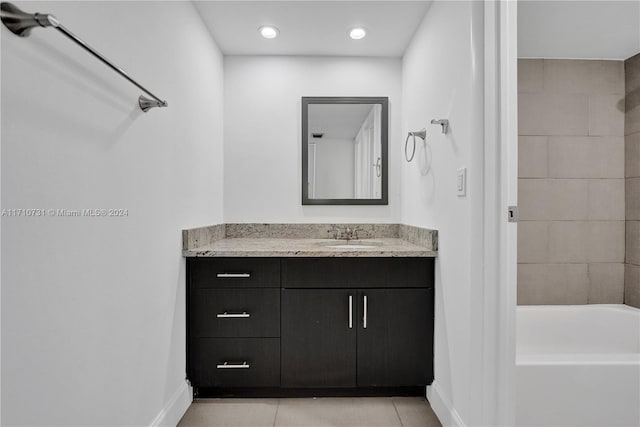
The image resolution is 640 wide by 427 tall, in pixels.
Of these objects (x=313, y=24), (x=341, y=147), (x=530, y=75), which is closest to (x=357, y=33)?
(x=313, y=24)

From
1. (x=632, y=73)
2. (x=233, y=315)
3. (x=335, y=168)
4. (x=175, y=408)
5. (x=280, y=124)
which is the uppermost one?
(x=632, y=73)

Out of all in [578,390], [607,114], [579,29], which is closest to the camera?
[578,390]

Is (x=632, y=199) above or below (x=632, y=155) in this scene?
below

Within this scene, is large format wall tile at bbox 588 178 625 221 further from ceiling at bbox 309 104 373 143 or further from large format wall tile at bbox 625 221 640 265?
ceiling at bbox 309 104 373 143

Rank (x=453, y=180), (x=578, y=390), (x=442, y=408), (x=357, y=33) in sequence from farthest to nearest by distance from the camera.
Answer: (x=357, y=33) → (x=442, y=408) → (x=453, y=180) → (x=578, y=390)

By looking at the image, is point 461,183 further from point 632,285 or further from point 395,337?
point 632,285

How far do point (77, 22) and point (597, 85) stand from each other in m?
2.97

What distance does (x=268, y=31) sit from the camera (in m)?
2.27

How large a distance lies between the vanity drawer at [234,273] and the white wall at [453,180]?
0.91 m

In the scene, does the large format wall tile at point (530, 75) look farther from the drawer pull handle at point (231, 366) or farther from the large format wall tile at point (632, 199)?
the drawer pull handle at point (231, 366)

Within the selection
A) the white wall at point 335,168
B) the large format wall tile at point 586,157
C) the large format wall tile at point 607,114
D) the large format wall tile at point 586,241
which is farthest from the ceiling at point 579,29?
the white wall at point 335,168

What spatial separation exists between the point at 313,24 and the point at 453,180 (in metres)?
1.33

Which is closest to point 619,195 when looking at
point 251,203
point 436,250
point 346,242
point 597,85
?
point 597,85

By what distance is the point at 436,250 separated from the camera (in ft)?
6.28
